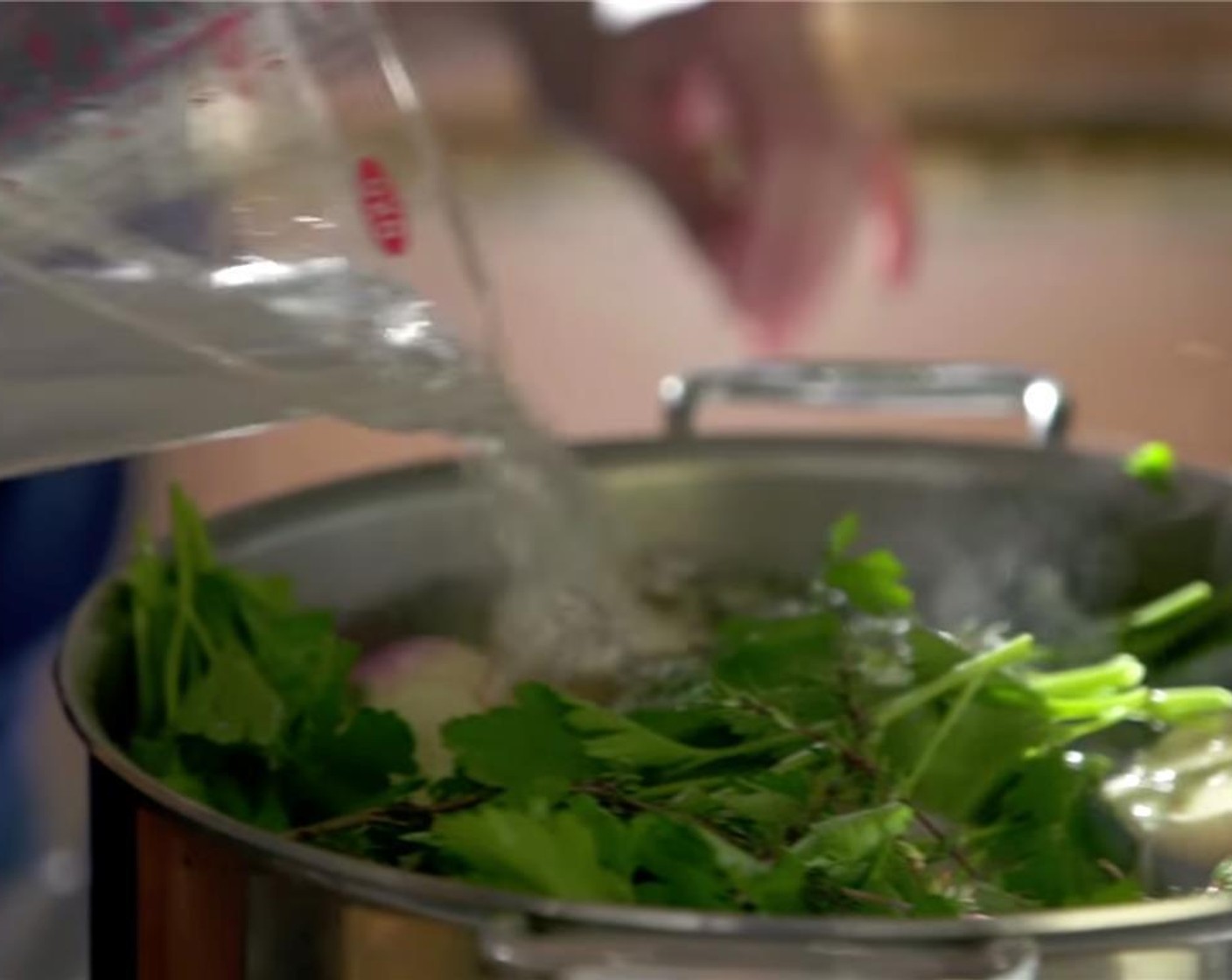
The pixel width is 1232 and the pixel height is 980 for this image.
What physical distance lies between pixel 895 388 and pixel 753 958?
457 millimetres

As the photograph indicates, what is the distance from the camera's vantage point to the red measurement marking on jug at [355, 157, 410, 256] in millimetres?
696

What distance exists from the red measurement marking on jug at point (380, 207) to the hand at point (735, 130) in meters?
0.45

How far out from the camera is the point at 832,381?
0.86m

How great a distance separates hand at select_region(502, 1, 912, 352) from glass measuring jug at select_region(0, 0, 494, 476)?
0.43 meters

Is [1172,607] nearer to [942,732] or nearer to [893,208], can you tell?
[942,732]

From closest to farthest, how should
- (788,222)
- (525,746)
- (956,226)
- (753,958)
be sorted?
(753,958)
(525,746)
(788,222)
(956,226)

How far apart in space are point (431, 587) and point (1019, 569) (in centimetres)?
24

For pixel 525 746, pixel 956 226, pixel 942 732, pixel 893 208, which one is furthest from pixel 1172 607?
pixel 956 226

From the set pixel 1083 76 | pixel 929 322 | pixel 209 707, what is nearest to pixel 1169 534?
pixel 209 707

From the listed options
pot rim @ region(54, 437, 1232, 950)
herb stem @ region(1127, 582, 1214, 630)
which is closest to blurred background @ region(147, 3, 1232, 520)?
herb stem @ region(1127, 582, 1214, 630)

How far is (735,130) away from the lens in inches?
45.9

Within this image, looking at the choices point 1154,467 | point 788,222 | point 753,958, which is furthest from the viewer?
point 788,222

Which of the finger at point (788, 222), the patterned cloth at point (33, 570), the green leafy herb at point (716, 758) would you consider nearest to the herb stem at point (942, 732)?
the green leafy herb at point (716, 758)

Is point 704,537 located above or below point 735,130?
below
